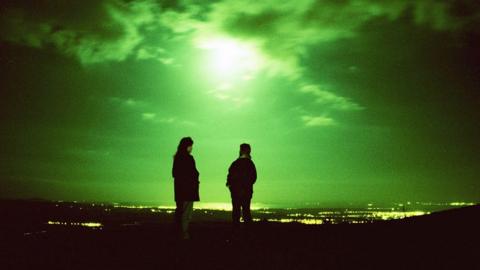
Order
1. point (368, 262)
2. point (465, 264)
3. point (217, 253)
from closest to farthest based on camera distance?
point (465, 264) → point (368, 262) → point (217, 253)

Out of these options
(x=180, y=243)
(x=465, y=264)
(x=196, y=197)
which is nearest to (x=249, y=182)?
(x=196, y=197)

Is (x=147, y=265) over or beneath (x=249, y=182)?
beneath

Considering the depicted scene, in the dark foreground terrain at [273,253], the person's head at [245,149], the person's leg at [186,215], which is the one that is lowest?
the dark foreground terrain at [273,253]

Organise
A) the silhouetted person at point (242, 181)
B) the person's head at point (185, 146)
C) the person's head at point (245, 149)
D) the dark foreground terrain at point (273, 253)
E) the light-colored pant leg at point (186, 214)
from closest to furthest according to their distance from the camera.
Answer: the dark foreground terrain at point (273, 253)
the light-colored pant leg at point (186, 214)
the person's head at point (185, 146)
the silhouetted person at point (242, 181)
the person's head at point (245, 149)

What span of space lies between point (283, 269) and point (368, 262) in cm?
155

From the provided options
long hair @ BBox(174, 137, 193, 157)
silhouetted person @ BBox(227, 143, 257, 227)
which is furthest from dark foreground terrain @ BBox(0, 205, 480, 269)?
long hair @ BBox(174, 137, 193, 157)

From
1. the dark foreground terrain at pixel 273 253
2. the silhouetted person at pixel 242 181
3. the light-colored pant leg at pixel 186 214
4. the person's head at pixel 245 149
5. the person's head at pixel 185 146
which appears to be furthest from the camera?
the person's head at pixel 245 149

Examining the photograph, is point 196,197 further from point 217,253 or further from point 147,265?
point 147,265

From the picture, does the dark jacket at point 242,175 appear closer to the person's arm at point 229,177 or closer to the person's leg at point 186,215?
the person's arm at point 229,177

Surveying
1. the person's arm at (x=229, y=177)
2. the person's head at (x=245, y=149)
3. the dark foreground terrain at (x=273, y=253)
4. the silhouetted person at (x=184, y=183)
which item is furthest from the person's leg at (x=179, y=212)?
the person's head at (x=245, y=149)

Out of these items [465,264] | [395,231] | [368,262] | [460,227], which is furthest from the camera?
[395,231]

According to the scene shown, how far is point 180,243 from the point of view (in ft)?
32.5

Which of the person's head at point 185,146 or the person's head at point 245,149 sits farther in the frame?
the person's head at point 245,149

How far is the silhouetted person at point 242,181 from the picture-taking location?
1116 centimetres
